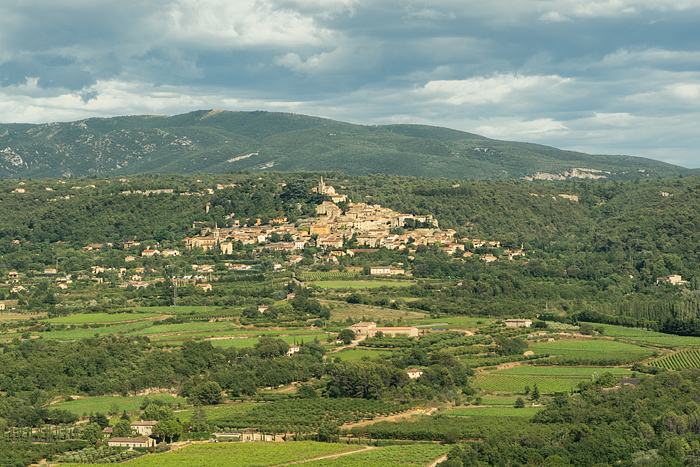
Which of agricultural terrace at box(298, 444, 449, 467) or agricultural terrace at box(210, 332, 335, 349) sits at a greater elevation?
agricultural terrace at box(298, 444, 449, 467)

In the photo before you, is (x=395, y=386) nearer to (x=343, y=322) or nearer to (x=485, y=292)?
(x=343, y=322)

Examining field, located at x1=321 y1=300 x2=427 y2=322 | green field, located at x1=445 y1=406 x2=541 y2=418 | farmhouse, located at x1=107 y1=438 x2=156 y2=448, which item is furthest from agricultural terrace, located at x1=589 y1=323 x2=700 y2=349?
farmhouse, located at x1=107 y1=438 x2=156 y2=448

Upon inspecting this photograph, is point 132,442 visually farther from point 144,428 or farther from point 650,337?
point 650,337

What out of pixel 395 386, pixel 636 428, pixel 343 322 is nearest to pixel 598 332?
pixel 343 322

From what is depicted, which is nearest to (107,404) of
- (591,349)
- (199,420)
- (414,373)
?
(199,420)

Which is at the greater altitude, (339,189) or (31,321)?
(339,189)

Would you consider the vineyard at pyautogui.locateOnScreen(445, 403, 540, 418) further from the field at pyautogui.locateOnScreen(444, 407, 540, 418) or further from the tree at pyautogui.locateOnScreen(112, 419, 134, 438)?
the tree at pyautogui.locateOnScreen(112, 419, 134, 438)
